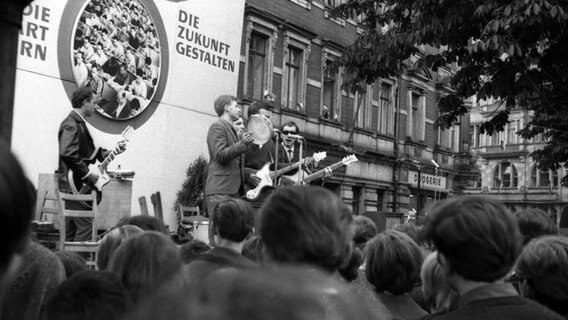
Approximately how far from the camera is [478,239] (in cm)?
254

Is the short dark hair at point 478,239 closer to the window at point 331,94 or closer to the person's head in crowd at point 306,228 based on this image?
the person's head in crowd at point 306,228

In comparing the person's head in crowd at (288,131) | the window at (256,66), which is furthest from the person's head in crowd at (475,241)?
the window at (256,66)

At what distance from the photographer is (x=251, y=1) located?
19.3 m

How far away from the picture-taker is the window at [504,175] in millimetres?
71500

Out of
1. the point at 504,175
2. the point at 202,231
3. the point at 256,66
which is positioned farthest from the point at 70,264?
the point at 504,175

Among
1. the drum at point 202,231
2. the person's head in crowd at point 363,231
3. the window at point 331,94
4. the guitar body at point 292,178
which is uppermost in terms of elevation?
the window at point 331,94

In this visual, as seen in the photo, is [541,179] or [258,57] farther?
[541,179]

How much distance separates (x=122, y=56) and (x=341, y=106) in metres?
14.7

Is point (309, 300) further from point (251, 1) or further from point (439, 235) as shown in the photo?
point (251, 1)

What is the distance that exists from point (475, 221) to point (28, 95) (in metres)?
6.20

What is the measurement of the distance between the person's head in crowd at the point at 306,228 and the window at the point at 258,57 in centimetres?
1687

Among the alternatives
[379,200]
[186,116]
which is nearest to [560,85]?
[186,116]

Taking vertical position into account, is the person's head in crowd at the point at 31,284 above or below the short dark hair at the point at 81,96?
below

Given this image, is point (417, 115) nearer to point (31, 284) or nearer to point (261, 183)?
point (261, 183)
